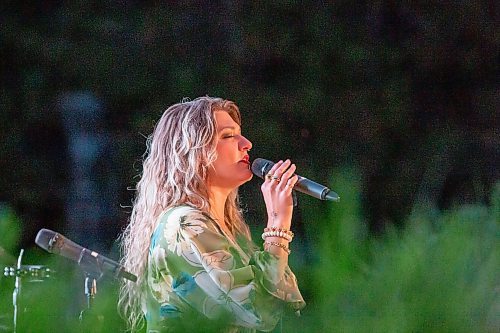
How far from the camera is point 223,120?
215 cm

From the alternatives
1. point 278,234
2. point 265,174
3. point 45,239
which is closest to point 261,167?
point 265,174

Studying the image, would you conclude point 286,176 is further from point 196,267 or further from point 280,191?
point 196,267

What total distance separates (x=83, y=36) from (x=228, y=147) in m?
3.14

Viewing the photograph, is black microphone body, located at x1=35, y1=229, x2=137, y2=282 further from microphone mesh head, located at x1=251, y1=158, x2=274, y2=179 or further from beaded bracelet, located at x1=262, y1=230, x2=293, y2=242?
microphone mesh head, located at x1=251, y1=158, x2=274, y2=179

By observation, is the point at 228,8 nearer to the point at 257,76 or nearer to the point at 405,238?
the point at 257,76

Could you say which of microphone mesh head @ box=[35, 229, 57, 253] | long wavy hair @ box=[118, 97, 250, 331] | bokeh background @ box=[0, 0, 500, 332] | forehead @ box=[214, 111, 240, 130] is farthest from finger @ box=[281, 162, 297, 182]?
bokeh background @ box=[0, 0, 500, 332]

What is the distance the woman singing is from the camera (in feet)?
5.05

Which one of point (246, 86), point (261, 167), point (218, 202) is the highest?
point (261, 167)

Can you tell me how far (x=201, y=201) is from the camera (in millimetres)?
2008

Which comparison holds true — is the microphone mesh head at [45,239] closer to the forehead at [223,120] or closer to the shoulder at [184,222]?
the shoulder at [184,222]

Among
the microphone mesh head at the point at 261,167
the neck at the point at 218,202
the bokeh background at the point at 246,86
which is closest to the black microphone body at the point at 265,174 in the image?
the microphone mesh head at the point at 261,167

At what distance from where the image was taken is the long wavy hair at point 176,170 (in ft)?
6.66

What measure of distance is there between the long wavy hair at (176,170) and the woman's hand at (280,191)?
0.65 ft

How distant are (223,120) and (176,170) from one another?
0.54 ft
